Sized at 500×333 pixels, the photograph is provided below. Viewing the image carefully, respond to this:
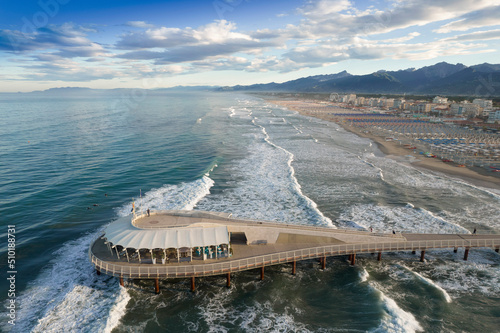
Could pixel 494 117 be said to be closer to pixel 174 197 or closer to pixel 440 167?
pixel 440 167

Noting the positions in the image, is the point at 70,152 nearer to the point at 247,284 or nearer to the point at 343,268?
the point at 247,284

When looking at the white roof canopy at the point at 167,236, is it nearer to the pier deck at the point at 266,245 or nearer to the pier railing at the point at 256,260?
the pier deck at the point at 266,245

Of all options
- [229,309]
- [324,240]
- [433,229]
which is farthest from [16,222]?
[433,229]

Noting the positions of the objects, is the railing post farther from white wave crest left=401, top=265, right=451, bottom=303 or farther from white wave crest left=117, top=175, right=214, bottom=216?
white wave crest left=117, top=175, right=214, bottom=216

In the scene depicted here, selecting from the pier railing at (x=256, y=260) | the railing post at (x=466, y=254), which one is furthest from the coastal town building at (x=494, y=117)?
the railing post at (x=466, y=254)

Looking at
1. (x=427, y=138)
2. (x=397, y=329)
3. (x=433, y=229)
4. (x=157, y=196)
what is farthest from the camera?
(x=427, y=138)

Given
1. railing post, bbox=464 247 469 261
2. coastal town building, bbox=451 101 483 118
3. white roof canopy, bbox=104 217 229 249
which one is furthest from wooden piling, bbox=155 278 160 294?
coastal town building, bbox=451 101 483 118
